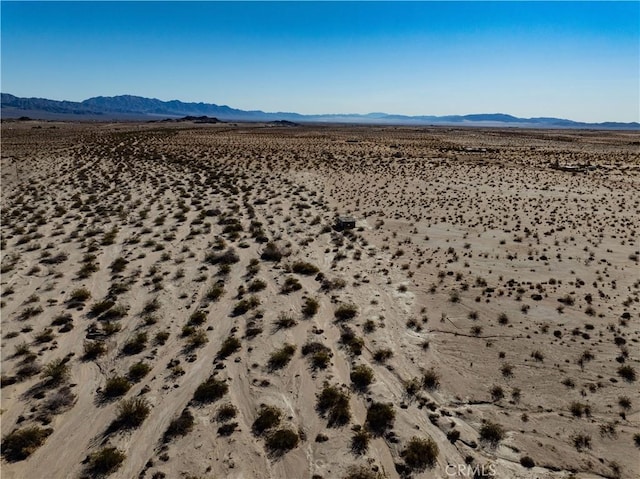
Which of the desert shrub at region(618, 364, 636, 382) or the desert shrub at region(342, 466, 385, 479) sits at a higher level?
the desert shrub at region(618, 364, 636, 382)

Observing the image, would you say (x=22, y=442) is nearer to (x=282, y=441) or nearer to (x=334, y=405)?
(x=282, y=441)

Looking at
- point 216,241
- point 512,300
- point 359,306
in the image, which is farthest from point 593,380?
point 216,241

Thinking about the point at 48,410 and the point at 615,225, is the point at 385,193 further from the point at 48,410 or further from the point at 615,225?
the point at 48,410

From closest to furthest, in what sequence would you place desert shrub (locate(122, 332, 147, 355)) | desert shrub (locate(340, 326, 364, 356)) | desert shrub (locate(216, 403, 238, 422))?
1. desert shrub (locate(216, 403, 238, 422))
2. desert shrub (locate(122, 332, 147, 355))
3. desert shrub (locate(340, 326, 364, 356))

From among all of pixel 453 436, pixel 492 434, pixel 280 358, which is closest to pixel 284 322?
pixel 280 358

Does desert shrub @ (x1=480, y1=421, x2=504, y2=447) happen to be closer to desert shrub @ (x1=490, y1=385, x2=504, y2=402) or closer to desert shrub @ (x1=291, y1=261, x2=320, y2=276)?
desert shrub @ (x1=490, y1=385, x2=504, y2=402)

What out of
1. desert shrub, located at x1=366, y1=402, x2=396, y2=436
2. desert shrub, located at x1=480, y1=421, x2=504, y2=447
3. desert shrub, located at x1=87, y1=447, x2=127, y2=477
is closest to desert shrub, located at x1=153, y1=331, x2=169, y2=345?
desert shrub, located at x1=87, y1=447, x2=127, y2=477

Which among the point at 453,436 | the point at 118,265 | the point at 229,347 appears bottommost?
the point at 453,436
